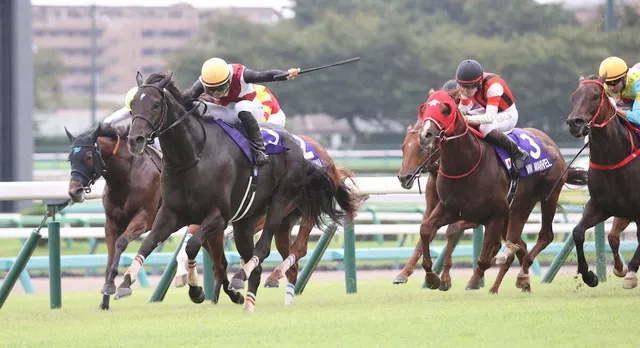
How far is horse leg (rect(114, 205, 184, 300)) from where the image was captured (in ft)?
24.8

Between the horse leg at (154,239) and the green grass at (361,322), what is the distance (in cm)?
26

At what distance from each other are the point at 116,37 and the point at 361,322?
56496 mm

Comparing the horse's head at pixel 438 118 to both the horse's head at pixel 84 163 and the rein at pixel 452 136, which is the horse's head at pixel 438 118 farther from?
the horse's head at pixel 84 163

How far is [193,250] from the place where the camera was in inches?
306

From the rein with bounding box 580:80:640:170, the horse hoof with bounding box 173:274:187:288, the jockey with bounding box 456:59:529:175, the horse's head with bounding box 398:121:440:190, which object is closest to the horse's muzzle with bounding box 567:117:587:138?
the rein with bounding box 580:80:640:170

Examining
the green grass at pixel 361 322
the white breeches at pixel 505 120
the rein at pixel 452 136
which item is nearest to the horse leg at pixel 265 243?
the green grass at pixel 361 322

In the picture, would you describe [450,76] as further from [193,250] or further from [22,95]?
[193,250]

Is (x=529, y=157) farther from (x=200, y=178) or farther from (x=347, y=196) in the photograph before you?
(x=200, y=178)

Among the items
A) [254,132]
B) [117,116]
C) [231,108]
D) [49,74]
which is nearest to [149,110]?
[254,132]

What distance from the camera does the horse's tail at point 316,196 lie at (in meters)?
9.05

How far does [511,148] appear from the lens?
30.5ft

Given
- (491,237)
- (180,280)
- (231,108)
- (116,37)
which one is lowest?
(116,37)

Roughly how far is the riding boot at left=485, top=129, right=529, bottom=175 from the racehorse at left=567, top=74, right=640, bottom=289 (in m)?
0.67

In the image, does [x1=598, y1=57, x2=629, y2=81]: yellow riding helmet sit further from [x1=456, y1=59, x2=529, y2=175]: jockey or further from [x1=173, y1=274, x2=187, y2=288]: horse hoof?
[x1=173, y1=274, x2=187, y2=288]: horse hoof
